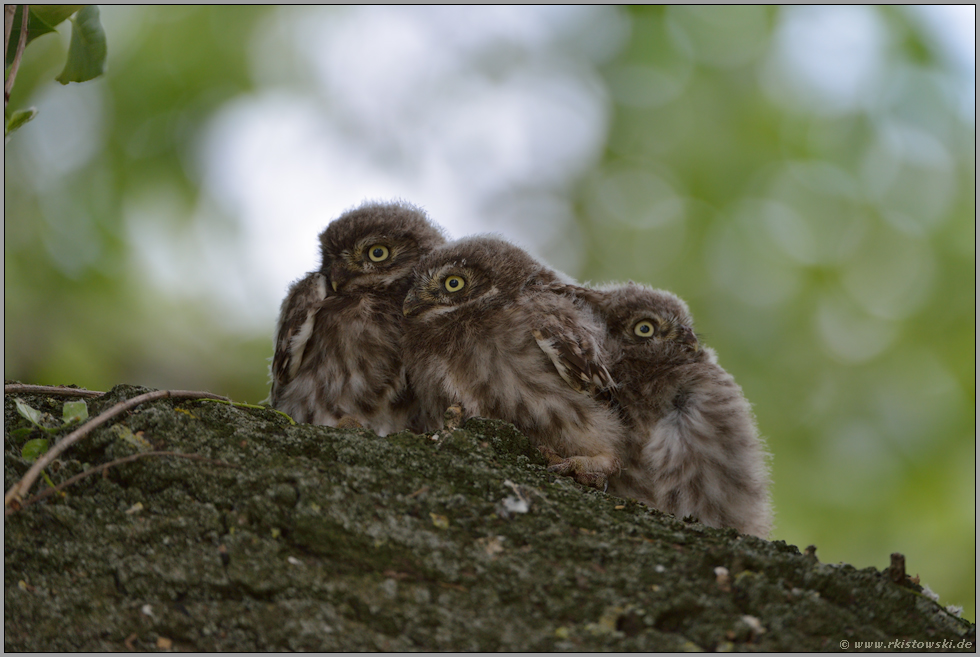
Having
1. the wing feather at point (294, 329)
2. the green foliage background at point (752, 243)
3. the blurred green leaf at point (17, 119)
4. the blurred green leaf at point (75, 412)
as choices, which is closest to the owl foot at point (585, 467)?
the wing feather at point (294, 329)

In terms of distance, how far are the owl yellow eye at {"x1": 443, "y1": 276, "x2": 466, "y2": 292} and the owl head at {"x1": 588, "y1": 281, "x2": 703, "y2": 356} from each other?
0.66 m

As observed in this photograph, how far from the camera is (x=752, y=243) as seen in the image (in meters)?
7.19

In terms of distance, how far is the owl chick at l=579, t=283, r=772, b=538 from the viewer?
329cm

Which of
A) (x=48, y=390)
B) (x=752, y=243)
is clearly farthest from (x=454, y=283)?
(x=752, y=243)

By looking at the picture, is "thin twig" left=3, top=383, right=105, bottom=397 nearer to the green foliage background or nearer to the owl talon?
the owl talon

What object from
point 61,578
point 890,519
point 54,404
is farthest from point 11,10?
point 890,519

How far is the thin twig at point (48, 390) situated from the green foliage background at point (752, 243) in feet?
9.68

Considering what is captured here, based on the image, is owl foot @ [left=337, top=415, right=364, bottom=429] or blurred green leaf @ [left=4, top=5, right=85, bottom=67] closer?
blurred green leaf @ [left=4, top=5, right=85, bottom=67]

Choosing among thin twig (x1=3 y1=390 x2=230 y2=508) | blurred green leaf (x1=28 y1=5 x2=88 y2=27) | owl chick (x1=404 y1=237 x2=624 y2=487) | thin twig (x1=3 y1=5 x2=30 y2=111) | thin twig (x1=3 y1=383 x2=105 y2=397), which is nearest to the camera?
thin twig (x1=3 y1=390 x2=230 y2=508)

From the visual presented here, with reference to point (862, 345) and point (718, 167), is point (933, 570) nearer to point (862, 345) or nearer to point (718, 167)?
point (862, 345)

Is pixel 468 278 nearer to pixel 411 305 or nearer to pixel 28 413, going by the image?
pixel 411 305

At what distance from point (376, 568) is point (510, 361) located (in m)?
1.42

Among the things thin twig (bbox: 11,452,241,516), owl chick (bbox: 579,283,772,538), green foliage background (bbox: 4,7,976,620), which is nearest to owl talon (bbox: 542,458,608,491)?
owl chick (bbox: 579,283,772,538)

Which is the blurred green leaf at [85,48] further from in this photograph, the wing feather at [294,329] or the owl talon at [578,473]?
the owl talon at [578,473]
